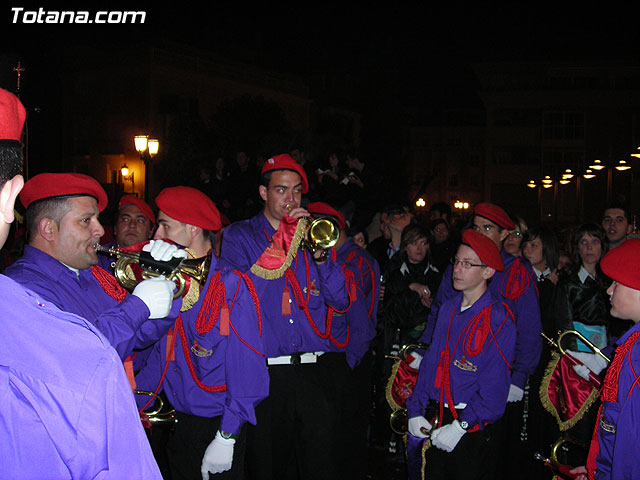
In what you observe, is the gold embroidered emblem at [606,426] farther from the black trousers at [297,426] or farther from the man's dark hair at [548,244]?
the man's dark hair at [548,244]

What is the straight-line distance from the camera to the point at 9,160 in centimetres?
123

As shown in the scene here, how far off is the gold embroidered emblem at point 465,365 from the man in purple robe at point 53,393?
3.19 m

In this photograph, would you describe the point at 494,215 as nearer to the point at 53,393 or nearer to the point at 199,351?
the point at 199,351

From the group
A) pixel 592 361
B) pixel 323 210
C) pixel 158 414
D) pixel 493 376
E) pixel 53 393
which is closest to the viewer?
pixel 53 393

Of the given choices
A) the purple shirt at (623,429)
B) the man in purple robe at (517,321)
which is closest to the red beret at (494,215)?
the man in purple robe at (517,321)

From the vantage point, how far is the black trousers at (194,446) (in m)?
3.58

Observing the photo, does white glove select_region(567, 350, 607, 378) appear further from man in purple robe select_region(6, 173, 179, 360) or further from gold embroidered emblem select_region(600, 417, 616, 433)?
man in purple robe select_region(6, 173, 179, 360)

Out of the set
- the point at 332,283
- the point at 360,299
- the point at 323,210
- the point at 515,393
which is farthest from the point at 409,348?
the point at 323,210

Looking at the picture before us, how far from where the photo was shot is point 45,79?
77.3 feet

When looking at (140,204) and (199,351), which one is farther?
(140,204)

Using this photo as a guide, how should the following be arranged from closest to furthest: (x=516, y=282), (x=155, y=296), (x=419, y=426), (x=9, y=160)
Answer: (x=9, y=160), (x=155, y=296), (x=419, y=426), (x=516, y=282)

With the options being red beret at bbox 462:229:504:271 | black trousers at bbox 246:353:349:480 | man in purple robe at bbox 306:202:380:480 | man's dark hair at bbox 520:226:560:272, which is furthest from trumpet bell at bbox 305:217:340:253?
man's dark hair at bbox 520:226:560:272

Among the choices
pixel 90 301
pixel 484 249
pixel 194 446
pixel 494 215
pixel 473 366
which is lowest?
pixel 194 446

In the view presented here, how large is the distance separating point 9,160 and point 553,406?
4.65 metres
